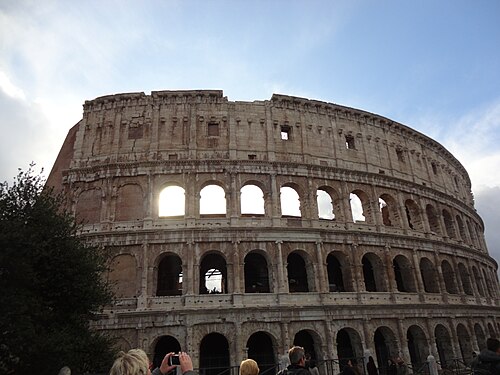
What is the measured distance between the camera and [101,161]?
2067cm

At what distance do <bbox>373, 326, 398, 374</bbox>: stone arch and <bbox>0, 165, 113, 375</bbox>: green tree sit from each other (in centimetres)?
1402

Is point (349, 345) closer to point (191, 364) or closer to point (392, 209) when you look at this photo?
point (392, 209)

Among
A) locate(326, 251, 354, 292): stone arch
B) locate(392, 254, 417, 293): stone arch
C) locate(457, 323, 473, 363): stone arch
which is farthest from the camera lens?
locate(457, 323, 473, 363): stone arch

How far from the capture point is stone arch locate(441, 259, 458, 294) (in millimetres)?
23562

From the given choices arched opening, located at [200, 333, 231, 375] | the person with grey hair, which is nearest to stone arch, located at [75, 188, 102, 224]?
arched opening, located at [200, 333, 231, 375]

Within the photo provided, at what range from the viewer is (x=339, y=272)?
2175 centimetres

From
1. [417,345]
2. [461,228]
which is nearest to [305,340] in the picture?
[417,345]

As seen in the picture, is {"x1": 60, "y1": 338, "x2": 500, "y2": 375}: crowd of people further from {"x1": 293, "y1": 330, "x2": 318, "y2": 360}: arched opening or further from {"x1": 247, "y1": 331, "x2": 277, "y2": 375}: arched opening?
{"x1": 293, "y1": 330, "x2": 318, "y2": 360}: arched opening

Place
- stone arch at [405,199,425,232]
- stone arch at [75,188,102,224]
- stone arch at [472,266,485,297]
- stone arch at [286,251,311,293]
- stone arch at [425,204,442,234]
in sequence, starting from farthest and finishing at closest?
stone arch at [472,266,485,297] → stone arch at [425,204,442,234] → stone arch at [405,199,425,232] → stone arch at [286,251,311,293] → stone arch at [75,188,102,224]

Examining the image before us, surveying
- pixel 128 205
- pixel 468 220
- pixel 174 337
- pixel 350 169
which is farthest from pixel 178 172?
pixel 468 220

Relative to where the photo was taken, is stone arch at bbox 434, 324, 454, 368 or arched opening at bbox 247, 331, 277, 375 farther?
stone arch at bbox 434, 324, 454, 368

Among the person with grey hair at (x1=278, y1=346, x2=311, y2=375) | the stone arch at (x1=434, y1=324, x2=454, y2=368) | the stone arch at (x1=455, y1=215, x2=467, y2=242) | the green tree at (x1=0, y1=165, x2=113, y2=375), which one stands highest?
the stone arch at (x1=455, y1=215, x2=467, y2=242)

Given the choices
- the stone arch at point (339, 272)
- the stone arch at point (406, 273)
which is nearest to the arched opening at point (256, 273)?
the stone arch at point (339, 272)

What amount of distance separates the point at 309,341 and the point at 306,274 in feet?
11.3
